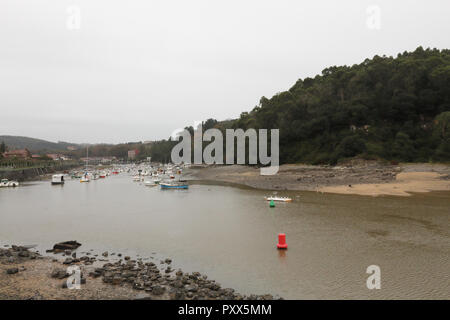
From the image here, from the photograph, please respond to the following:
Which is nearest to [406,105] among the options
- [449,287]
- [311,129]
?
[311,129]

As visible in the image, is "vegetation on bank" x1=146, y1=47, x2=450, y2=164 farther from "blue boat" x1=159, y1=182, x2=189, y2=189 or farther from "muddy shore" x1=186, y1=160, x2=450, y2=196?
"blue boat" x1=159, y1=182, x2=189, y2=189

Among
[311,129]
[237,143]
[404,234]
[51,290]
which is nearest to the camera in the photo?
[51,290]

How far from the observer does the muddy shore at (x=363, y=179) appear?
138 ft

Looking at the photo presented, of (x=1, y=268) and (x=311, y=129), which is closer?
(x=1, y=268)

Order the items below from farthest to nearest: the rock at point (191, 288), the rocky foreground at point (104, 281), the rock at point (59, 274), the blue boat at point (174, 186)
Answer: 1. the blue boat at point (174, 186)
2. the rock at point (59, 274)
3. the rock at point (191, 288)
4. the rocky foreground at point (104, 281)

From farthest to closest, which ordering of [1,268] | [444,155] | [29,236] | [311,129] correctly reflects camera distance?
[311,129] → [444,155] → [29,236] → [1,268]

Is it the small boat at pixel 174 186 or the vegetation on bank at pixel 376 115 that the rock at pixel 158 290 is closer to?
the small boat at pixel 174 186

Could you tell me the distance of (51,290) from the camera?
483 inches

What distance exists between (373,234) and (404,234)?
2.04m

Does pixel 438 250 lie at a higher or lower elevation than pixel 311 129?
lower

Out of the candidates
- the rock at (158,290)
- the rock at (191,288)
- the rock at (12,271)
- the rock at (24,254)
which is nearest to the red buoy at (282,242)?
the rock at (191,288)

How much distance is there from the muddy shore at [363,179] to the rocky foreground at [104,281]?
33048 mm

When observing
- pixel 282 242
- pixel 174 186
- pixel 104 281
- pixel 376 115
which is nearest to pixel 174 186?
pixel 174 186

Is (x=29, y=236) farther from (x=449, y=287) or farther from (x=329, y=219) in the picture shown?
(x=449, y=287)
